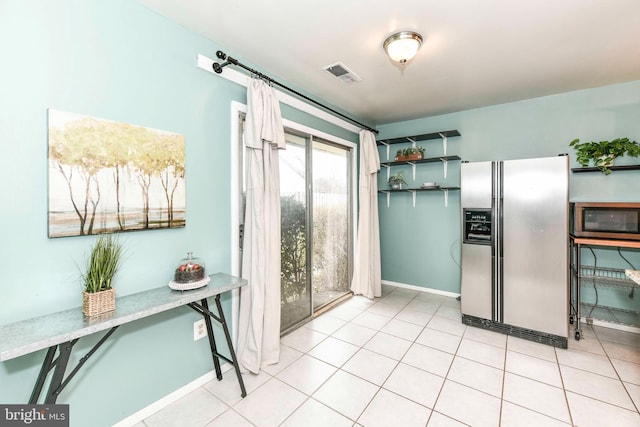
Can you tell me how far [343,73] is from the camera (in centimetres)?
253

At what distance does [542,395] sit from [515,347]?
679mm

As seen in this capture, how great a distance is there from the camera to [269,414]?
1712mm

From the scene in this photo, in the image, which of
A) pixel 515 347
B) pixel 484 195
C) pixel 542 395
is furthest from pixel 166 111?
pixel 515 347

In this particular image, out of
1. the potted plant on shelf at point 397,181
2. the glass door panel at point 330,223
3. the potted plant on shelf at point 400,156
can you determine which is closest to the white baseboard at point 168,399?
the glass door panel at point 330,223

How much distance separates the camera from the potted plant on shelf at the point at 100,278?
51.6 inches

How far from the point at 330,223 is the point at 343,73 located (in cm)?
176

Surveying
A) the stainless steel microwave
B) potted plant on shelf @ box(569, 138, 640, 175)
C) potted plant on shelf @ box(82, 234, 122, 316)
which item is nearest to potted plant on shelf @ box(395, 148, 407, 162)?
potted plant on shelf @ box(569, 138, 640, 175)

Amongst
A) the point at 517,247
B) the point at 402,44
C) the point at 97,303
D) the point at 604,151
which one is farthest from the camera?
the point at 604,151

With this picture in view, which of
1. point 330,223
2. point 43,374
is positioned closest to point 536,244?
point 330,223

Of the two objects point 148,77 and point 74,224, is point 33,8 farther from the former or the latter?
point 74,224

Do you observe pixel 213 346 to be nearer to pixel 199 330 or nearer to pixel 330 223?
pixel 199 330

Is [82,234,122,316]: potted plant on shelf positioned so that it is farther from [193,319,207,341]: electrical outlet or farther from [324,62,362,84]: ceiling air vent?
[324,62,362,84]: ceiling air vent

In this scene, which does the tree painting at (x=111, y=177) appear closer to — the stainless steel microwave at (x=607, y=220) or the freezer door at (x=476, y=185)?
the freezer door at (x=476, y=185)

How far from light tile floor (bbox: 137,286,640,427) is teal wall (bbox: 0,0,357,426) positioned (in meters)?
0.40
